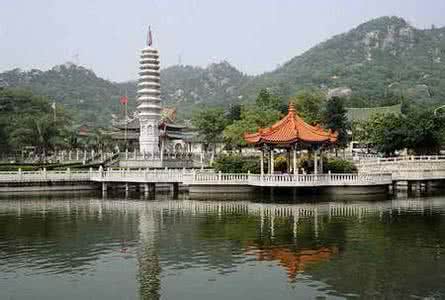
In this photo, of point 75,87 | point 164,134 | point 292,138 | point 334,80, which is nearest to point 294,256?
point 292,138

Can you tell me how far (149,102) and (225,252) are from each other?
4591 cm

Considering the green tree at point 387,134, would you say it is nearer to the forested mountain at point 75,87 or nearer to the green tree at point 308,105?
the green tree at point 308,105

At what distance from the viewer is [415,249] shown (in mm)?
20625

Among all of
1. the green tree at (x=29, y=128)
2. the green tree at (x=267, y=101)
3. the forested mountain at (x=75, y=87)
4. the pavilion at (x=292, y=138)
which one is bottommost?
the pavilion at (x=292, y=138)

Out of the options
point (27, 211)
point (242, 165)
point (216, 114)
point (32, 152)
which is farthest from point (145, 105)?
point (27, 211)

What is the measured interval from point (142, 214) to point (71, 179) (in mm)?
15615

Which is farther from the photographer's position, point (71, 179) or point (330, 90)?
point (330, 90)

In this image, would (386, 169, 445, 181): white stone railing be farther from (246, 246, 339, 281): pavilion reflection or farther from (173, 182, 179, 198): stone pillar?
(246, 246, 339, 281): pavilion reflection

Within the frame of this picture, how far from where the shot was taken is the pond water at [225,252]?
616 inches

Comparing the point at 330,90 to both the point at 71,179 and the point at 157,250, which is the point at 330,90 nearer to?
the point at 71,179

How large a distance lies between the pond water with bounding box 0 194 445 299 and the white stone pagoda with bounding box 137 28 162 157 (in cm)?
2989

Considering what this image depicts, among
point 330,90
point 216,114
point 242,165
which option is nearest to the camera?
Answer: point 242,165

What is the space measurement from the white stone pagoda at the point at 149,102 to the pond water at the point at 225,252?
29886mm

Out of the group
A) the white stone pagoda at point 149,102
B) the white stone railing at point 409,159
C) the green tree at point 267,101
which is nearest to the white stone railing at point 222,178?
the white stone railing at point 409,159
